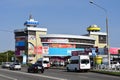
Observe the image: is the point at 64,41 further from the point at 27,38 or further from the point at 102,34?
the point at 102,34

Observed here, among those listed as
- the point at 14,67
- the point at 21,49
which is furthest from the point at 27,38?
the point at 14,67

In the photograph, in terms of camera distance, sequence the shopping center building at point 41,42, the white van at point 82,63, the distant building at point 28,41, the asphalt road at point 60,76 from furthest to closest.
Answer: the distant building at point 28,41 → the shopping center building at point 41,42 → the white van at point 82,63 → the asphalt road at point 60,76

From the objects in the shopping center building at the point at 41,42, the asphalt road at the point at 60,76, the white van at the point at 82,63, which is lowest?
the asphalt road at the point at 60,76

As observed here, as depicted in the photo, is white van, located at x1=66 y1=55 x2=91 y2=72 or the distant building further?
the distant building

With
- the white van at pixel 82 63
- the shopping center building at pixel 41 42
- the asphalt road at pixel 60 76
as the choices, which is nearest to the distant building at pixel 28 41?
the shopping center building at pixel 41 42

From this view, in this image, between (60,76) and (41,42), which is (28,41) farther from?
(60,76)

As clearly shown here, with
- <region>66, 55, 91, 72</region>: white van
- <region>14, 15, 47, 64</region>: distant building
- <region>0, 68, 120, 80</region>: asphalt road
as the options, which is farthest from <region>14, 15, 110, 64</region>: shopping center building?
<region>0, 68, 120, 80</region>: asphalt road

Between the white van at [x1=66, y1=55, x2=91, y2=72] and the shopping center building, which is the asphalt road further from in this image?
the shopping center building

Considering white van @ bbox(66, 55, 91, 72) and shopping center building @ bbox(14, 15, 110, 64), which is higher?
shopping center building @ bbox(14, 15, 110, 64)

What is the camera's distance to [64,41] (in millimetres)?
146125

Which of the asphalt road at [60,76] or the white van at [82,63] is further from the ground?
the white van at [82,63]

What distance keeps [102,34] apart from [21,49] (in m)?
42.0

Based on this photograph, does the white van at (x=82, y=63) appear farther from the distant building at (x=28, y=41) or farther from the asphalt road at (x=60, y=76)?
the distant building at (x=28, y=41)

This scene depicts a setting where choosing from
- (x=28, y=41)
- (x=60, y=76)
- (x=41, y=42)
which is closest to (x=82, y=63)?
(x=60, y=76)
